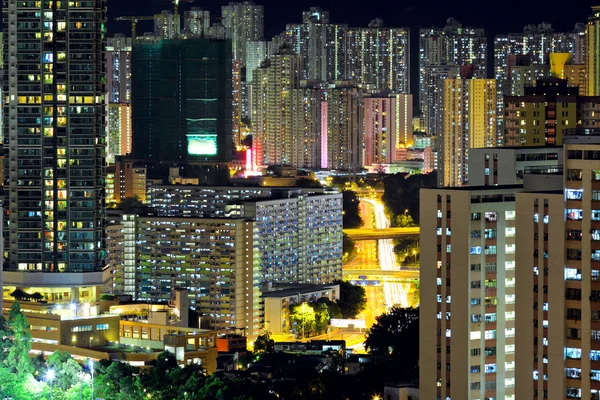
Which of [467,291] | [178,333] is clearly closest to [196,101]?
[178,333]

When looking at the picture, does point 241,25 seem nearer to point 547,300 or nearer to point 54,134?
point 54,134

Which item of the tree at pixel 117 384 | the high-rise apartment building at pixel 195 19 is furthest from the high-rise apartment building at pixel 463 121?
the tree at pixel 117 384

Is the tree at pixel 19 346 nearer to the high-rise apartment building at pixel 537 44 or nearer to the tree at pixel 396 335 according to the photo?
the tree at pixel 396 335

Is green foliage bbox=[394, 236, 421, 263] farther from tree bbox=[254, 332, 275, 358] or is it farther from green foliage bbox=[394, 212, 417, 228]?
tree bbox=[254, 332, 275, 358]

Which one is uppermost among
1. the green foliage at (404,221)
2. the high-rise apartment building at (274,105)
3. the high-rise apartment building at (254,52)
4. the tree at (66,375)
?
the high-rise apartment building at (254,52)

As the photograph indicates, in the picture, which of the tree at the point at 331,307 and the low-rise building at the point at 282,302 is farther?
the tree at the point at 331,307

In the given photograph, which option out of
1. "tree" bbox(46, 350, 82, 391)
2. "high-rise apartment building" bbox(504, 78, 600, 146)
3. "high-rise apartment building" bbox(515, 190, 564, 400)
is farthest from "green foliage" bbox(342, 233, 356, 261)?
"high-rise apartment building" bbox(515, 190, 564, 400)

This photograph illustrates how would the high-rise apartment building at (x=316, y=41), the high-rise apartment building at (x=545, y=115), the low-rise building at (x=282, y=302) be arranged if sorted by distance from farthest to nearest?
the high-rise apartment building at (x=316, y=41) → the low-rise building at (x=282, y=302) → the high-rise apartment building at (x=545, y=115)
